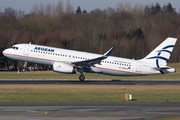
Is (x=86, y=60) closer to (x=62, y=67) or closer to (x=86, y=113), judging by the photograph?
(x=62, y=67)

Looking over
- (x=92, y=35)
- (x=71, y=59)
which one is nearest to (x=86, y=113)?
(x=71, y=59)

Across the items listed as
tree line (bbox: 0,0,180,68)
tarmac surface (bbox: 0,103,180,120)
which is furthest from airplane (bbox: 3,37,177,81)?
tree line (bbox: 0,0,180,68)

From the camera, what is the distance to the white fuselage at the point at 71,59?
4484 centimetres

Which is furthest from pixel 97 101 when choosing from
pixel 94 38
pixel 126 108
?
pixel 94 38

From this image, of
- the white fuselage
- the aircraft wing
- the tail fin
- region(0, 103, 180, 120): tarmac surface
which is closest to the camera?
region(0, 103, 180, 120): tarmac surface

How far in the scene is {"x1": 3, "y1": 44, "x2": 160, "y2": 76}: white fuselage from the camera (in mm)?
44844

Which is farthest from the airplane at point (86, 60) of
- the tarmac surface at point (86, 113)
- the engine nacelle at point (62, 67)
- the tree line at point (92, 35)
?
the tree line at point (92, 35)

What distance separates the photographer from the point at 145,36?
124375 millimetres

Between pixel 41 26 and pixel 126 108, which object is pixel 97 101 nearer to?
pixel 126 108

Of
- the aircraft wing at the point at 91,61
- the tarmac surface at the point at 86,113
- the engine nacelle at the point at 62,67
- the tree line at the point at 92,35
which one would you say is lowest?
the tarmac surface at the point at 86,113

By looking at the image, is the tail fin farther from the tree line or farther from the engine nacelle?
the tree line

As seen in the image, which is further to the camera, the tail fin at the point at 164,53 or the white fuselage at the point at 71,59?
the tail fin at the point at 164,53

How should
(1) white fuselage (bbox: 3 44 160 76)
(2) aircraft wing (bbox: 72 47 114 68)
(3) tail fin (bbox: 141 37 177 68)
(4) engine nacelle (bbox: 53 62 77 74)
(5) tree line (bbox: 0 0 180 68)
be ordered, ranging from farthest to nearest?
(5) tree line (bbox: 0 0 180 68) < (3) tail fin (bbox: 141 37 177 68) < (1) white fuselage (bbox: 3 44 160 76) < (2) aircraft wing (bbox: 72 47 114 68) < (4) engine nacelle (bbox: 53 62 77 74)

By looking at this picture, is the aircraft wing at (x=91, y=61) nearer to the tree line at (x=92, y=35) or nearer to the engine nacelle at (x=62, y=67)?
the engine nacelle at (x=62, y=67)
